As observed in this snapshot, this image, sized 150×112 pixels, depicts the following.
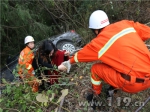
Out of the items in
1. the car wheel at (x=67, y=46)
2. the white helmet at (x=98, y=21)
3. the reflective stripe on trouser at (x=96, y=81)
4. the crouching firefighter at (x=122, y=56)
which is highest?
the white helmet at (x=98, y=21)

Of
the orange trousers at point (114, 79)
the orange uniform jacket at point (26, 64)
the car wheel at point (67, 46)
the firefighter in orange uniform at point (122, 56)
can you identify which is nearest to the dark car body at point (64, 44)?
the car wheel at point (67, 46)

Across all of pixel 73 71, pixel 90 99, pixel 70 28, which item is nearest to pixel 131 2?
pixel 70 28

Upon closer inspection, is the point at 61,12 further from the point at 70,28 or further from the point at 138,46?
the point at 138,46

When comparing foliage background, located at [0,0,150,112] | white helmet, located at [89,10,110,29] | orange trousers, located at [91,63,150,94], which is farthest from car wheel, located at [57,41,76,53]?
orange trousers, located at [91,63,150,94]

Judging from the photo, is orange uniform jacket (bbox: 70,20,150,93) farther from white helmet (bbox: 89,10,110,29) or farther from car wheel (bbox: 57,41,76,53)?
car wheel (bbox: 57,41,76,53)

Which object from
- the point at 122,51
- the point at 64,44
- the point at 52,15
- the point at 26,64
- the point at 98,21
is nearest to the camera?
the point at 122,51

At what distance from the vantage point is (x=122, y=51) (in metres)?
2.91

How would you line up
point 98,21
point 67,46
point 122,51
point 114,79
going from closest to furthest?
point 122,51 < point 114,79 < point 98,21 < point 67,46

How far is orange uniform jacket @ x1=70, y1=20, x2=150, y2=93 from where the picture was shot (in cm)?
290

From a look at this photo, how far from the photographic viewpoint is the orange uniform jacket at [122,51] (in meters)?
2.90

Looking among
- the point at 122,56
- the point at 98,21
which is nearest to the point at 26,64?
the point at 98,21

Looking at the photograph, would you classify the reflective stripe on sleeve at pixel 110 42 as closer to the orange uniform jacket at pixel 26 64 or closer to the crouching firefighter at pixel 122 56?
the crouching firefighter at pixel 122 56

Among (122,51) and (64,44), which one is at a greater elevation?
(122,51)

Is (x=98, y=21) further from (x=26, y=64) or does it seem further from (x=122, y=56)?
(x=26, y=64)
